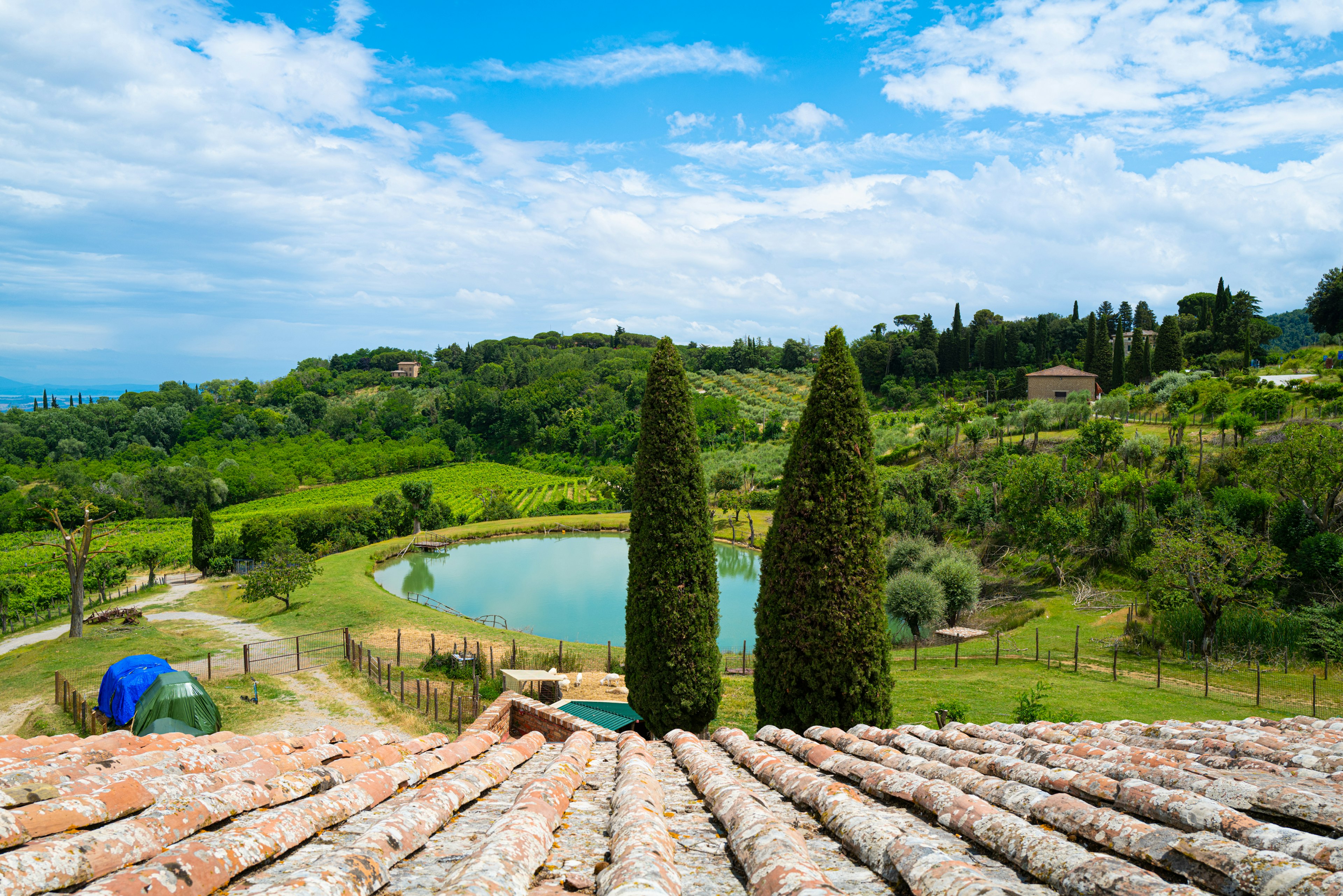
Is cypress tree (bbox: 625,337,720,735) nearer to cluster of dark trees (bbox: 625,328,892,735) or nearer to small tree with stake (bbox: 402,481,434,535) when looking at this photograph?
cluster of dark trees (bbox: 625,328,892,735)

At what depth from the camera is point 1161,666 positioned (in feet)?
56.7

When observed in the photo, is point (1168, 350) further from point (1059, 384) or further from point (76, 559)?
point (76, 559)

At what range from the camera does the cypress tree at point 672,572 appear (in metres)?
11.5

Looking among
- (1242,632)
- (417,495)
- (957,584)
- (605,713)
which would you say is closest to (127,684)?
(605,713)

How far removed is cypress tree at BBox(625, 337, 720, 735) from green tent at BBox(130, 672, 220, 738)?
26.5 feet

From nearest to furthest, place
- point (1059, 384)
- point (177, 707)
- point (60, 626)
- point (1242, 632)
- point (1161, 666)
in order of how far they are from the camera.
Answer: point (177, 707) < point (1161, 666) < point (1242, 632) < point (60, 626) < point (1059, 384)

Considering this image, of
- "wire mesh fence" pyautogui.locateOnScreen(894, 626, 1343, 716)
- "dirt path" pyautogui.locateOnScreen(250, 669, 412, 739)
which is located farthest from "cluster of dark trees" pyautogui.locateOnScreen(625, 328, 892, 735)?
"wire mesh fence" pyautogui.locateOnScreen(894, 626, 1343, 716)

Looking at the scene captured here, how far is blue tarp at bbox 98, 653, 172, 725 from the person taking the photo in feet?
43.5

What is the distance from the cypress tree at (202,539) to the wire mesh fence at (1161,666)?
3717cm

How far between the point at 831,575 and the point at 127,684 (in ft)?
46.1

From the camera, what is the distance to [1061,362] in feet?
219

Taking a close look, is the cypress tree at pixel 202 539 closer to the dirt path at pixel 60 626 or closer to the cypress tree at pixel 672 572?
the dirt path at pixel 60 626

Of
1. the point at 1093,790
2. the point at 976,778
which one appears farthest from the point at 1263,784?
the point at 976,778

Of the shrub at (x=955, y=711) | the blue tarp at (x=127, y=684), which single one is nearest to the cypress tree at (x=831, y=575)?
the shrub at (x=955, y=711)
